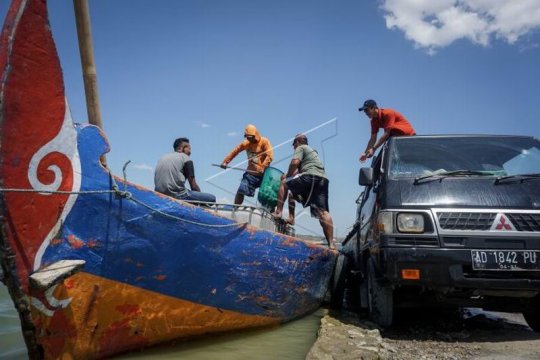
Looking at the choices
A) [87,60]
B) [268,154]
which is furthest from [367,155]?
[87,60]

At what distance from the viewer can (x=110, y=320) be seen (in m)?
3.14

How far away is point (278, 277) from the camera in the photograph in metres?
4.29

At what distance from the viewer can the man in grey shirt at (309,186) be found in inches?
240

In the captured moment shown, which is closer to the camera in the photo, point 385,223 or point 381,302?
point 385,223

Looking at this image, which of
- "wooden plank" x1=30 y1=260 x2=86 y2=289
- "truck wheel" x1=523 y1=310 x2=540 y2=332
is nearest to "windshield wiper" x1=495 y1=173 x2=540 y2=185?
"truck wheel" x1=523 y1=310 x2=540 y2=332

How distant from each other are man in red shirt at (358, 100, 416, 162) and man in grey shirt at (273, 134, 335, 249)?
2.37 ft

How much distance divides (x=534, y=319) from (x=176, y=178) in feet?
14.0

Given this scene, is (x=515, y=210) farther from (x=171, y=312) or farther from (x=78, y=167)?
(x=78, y=167)

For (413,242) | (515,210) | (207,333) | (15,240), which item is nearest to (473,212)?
(515,210)

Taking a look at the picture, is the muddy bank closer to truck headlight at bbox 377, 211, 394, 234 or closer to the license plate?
the license plate

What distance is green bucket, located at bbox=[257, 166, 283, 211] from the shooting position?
6.33 metres

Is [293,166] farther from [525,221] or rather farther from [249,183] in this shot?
[525,221]

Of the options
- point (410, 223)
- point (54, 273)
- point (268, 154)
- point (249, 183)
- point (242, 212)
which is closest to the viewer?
point (54, 273)

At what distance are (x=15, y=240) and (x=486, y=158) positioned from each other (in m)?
4.51
